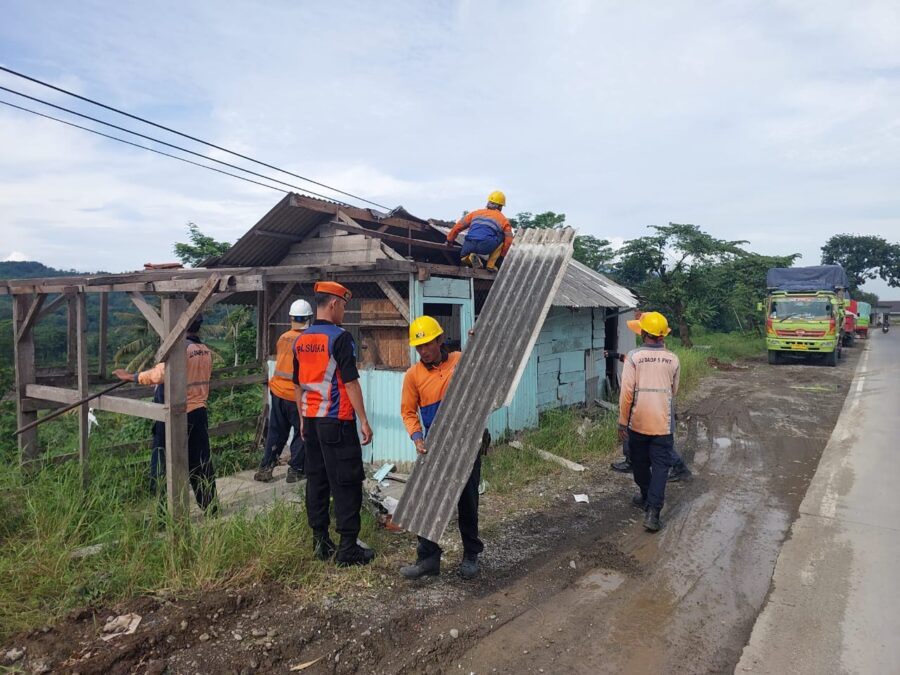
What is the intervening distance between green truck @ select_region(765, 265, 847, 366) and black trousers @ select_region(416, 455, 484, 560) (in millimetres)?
17261

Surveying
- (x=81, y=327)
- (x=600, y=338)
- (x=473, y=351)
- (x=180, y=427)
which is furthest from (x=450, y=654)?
(x=600, y=338)

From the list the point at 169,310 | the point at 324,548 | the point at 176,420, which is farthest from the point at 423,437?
the point at 169,310


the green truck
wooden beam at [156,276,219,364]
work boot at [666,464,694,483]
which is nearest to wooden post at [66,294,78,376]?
wooden beam at [156,276,219,364]

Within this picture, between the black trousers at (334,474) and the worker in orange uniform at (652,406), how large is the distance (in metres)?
2.55

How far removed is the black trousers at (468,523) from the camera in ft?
12.2

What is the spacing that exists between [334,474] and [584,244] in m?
26.9

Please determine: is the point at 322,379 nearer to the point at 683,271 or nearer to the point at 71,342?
the point at 71,342

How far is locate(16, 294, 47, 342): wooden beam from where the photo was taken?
17.8ft

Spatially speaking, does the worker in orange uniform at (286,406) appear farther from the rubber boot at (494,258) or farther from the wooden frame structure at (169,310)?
the rubber boot at (494,258)

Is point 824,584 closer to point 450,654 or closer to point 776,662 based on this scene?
point 776,662

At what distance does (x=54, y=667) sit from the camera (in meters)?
2.82

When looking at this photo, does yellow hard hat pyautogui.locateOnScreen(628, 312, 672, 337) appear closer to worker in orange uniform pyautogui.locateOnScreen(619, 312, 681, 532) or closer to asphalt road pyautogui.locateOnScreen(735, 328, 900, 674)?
worker in orange uniform pyautogui.locateOnScreen(619, 312, 681, 532)

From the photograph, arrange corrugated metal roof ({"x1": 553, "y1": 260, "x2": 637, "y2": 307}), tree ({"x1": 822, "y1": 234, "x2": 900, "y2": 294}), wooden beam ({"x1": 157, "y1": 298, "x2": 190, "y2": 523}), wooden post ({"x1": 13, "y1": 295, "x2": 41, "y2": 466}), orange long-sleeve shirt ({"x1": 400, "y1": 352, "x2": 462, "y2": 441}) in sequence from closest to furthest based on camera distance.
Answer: orange long-sleeve shirt ({"x1": 400, "y1": 352, "x2": 462, "y2": 441}) < wooden beam ({"x1": 157, "y1": 298, "x2": 190, "y2": 523}) < wooden post ({"x1": 13, "y1": 295, "x2": 41, "y2": 466}) < corrugated metal roof ({"x1": 553, "y1": 260, "x2": 637, "y2": 307}) < tree ({"x1": 822, "y1": 234, "x2": 900, "y2": 294})

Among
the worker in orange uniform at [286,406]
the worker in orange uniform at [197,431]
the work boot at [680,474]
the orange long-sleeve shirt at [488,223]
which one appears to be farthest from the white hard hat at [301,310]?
the work boot at [680,474]
